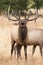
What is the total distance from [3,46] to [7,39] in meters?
1.66

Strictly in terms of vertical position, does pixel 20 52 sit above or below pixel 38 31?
below

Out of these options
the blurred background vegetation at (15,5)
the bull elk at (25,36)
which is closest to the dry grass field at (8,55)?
the bull elk at (25,36)

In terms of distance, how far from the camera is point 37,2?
4012 cm

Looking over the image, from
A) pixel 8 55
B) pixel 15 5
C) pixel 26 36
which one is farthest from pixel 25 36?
pixel 15 5

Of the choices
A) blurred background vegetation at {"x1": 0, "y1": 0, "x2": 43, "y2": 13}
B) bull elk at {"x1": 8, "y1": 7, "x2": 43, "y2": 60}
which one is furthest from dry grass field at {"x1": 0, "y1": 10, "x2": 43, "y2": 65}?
blurred background vegetation at {"x1": 0, "y1": 0, "x2": 43, "y2": 13}

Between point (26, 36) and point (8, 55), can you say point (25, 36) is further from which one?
point (8, 55)

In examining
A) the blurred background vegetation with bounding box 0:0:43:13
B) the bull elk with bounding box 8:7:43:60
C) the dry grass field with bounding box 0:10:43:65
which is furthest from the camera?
the blurred background vegetation with bounding box 0:0:43:13

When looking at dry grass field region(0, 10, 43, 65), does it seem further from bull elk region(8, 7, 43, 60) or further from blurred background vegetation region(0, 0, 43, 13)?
blurred background vegetation region(0, 0, 43, 13)

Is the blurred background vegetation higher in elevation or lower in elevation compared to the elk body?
lower

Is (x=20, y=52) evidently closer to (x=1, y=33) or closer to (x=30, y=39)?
(x=30, y=39)

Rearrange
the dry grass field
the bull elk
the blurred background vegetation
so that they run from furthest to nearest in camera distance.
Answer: the blurred background vegetation → the bull elk → the dry grass field

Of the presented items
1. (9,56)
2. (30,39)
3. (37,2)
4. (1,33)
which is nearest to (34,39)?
(30,39)

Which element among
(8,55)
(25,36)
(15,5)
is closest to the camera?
(25,36)

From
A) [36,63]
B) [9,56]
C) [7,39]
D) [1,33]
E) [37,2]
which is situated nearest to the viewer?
[36,63]
